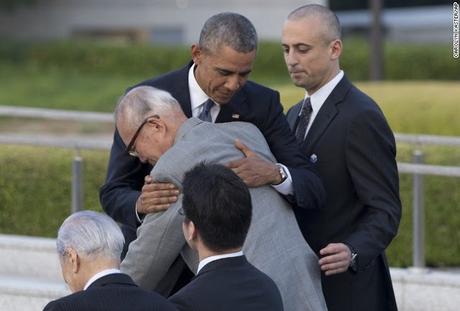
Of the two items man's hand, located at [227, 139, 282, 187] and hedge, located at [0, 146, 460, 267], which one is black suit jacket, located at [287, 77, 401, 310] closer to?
man's hand, located at [227, 139, 282, 187]

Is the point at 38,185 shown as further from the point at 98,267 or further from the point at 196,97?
the point at 98,267

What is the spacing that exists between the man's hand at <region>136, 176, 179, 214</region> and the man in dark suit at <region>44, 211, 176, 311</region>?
26 centimetres

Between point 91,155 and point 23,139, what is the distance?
2.10ft

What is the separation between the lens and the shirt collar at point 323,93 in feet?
14.2

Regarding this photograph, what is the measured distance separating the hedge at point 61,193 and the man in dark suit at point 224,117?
3.25m

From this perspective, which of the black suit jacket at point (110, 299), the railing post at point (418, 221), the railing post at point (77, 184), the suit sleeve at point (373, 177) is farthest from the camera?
the railing post at point (77, 184)

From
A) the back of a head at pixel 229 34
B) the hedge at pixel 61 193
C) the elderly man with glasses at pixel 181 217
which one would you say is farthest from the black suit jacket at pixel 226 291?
the hedge at pixel 61 193

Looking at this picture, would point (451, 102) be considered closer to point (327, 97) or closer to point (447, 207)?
point (447, 207)

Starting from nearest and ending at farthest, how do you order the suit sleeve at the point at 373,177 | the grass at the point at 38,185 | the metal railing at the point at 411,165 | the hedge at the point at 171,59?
the suit sleeve at the point at 373,177
the metal railing at the point at 411,165
the grass at the point at 38,185
the hedge at the point at 171,59

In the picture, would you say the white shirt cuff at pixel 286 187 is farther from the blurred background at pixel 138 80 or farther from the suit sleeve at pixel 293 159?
the blurred background at pixel 138 80

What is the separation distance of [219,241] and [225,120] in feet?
2.88

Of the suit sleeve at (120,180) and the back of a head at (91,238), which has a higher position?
the back of a head at (91,238)

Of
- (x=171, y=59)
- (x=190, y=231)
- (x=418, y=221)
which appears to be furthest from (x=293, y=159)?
(x=171, y=59)

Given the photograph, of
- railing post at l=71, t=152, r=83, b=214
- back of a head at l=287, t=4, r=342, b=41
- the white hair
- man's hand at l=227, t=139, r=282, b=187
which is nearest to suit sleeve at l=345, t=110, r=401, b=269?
back of a head at l=287, t=4, r=342, b=41
